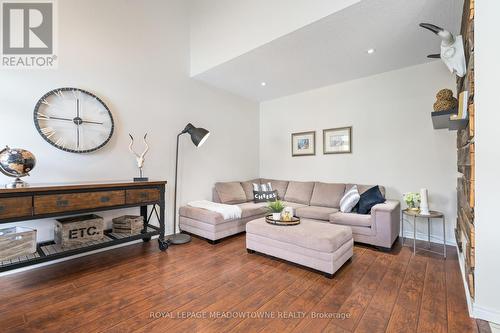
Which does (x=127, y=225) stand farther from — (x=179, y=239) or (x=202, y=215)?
(x=202, y=215)

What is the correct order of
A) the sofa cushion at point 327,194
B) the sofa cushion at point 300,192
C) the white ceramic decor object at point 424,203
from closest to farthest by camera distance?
the white ceramic decor object at point 424,203 → the sofa cushion at point 327,194 → the sofa cushion at point 300,192

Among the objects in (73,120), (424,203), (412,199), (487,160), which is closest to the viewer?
(487,160)

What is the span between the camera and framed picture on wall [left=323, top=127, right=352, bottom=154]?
4.04 metres

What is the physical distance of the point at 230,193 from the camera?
416 cm

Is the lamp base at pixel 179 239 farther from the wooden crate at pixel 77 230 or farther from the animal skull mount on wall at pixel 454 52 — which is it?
the animal skull mount on wall at pixel 454 52

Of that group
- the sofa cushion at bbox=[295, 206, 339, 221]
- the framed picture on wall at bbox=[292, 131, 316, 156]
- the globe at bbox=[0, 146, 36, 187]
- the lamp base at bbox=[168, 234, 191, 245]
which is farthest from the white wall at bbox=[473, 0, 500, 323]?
the globe at bbox=[0, 146, 36, 187]

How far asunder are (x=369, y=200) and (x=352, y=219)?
0.39 m

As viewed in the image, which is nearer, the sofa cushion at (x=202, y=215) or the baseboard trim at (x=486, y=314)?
the baseboard trim at (x=486, y=314)

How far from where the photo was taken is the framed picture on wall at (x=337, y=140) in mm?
4039

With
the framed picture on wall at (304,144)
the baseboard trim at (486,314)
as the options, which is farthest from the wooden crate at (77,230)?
the framed picture on wall at (304,144)

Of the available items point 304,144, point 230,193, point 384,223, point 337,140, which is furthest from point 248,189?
point 384,223

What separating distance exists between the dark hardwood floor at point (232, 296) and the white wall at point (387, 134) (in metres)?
1.15

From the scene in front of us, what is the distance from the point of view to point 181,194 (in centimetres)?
376

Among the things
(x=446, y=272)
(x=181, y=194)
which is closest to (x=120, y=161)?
(x=181, y=194)
